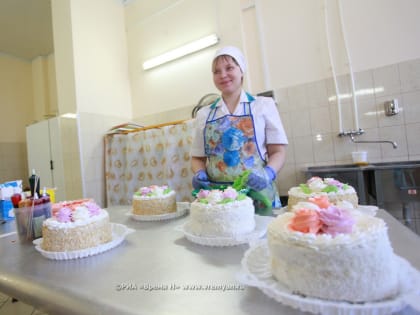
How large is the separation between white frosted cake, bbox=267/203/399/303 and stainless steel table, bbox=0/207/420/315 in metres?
0.04

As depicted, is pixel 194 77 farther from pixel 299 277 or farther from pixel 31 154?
pixel 299 277

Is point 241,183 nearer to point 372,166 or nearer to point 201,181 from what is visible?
Answer: point 201,181

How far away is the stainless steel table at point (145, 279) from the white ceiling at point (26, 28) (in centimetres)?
324

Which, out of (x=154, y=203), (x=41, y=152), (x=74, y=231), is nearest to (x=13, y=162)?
(x=41, y=152)

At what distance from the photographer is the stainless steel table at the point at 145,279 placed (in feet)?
1.13

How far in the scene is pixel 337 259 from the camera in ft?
1.07

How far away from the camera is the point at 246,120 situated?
1165mm

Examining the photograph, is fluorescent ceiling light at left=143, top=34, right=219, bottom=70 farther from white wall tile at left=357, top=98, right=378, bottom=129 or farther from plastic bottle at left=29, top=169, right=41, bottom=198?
plastic bottle at left=29, top=169, right=41, bottom=198

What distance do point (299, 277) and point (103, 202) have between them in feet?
8.02

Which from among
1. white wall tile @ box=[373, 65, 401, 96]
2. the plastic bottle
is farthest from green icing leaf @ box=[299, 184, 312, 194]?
white wall tile @ box=[373, 65, 401, 96]

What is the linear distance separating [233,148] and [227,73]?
1.21 ft

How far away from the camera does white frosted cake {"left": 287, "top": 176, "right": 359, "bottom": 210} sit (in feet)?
2.24

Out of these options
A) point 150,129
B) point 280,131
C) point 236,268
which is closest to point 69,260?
point 236,268

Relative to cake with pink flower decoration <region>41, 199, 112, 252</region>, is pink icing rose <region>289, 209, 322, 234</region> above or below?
above
